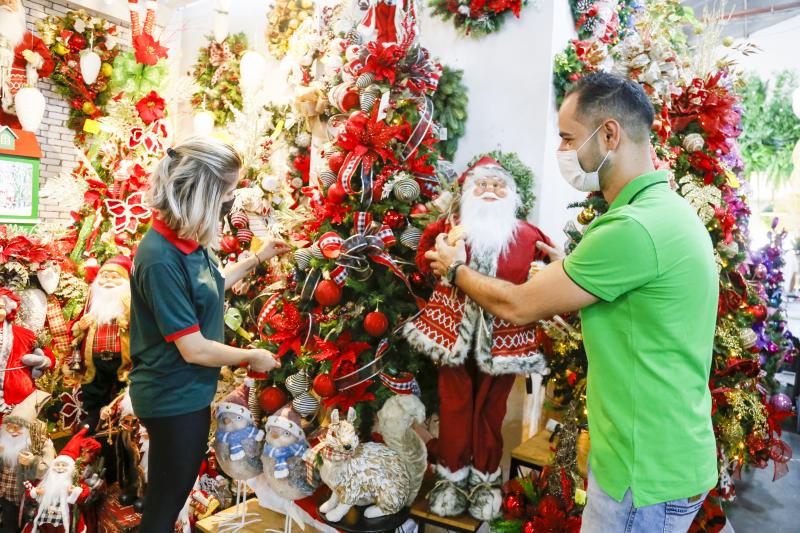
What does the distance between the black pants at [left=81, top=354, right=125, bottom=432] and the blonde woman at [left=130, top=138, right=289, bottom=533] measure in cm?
210

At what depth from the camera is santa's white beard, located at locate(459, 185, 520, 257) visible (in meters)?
2.44

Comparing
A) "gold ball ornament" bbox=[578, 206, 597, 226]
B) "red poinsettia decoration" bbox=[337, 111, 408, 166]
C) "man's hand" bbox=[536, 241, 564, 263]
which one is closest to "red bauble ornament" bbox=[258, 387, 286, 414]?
"red poinsettia decoration" bbox=[337, 111, 408, 166]

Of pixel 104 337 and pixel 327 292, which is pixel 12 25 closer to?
pixel 104 337

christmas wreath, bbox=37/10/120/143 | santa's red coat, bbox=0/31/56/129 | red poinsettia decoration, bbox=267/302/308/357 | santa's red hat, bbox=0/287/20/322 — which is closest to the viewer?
red poinsettia decoration, bbox=267/302/308/357

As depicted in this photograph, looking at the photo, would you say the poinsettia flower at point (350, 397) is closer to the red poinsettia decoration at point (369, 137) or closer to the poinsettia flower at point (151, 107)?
the red poinsettia decoration at point (369, 137)

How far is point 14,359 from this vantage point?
3.26 metres

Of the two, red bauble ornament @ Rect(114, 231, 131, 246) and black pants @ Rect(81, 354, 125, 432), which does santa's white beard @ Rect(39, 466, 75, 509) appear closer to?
black pants @ Rect(81, 354, 125, 432)

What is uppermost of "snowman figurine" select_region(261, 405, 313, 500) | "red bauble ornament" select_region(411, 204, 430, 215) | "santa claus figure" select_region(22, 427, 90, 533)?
"red bauble ornament" select_region(411, 204, 430, 215)

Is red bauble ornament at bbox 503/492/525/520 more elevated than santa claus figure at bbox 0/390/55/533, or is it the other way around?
red bauble ornament at bbox 503/492/525/520

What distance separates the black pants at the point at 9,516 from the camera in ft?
10.4

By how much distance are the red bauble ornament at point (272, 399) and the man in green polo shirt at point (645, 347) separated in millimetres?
1742

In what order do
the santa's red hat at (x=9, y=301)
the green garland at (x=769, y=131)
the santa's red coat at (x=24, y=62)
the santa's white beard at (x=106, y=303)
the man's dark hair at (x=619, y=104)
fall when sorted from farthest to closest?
the green garland at (x=769, y=131) < the santa's red coat at (x=24, y=62) < the santa's white beard at (x=106, y=303) < the santa's red hat at (x=9, y=301) < the man's dark hair at (x=619, y=104)

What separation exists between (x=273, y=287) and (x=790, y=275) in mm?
8109

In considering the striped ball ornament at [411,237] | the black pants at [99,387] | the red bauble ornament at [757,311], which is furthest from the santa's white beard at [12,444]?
the red bauble ornament at [757,311]
